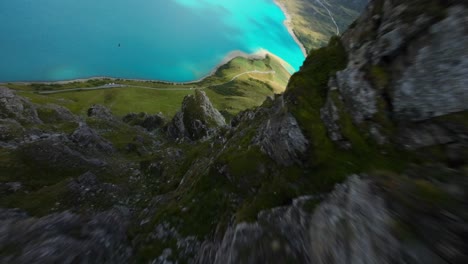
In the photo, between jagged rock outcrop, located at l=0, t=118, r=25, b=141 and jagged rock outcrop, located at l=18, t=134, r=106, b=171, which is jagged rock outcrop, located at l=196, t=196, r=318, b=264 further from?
jagged rock outcrop, located at l=0, t=118, r=25, b=141

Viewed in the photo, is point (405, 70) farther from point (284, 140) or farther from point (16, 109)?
point (16, 109)

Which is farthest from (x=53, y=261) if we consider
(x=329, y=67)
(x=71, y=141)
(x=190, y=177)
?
(x=71, y=141)

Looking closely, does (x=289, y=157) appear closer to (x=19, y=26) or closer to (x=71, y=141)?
(x=71, y=141)

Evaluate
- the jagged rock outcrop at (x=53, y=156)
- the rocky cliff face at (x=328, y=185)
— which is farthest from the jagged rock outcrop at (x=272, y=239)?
the jagged rock outcrop at (x=53, y=156)

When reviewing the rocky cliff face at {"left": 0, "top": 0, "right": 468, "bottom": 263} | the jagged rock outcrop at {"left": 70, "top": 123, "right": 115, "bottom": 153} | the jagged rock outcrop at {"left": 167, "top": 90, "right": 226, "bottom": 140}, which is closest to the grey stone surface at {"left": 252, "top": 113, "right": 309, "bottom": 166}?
the rocky cliff face at {"left": 0, "top": 0, "right": 468, "bottom": 263}

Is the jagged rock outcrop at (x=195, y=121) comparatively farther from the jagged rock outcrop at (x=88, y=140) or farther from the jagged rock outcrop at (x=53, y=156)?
the jagged rock outcrop at (x=53, y=156)
